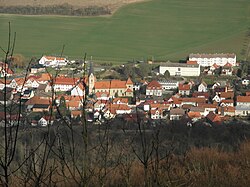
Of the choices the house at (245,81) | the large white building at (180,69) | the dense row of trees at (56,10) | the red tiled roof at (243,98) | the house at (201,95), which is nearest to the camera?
the red tiled roof at (243,98)

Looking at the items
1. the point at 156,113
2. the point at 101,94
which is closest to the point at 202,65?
the point at 101,94

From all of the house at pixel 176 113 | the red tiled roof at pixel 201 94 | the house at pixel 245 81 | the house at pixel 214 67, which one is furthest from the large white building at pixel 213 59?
the house at pixel 176 113

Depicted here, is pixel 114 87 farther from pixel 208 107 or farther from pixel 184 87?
pixel 208 107

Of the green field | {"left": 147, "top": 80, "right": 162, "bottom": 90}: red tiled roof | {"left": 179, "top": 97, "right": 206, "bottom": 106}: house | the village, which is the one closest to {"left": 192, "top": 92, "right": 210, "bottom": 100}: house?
the village

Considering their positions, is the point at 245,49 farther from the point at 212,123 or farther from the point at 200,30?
the point at 212,123

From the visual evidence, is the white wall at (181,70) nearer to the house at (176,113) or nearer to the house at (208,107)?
the house at (208,107)

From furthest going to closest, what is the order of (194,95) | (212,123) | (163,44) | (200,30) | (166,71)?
(200,30)
(163,44)
(166,71)
(194,95)
(212,123)

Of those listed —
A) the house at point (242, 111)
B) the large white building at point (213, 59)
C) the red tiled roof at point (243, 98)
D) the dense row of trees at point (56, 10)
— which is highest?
the dense row of trees at point (56, 10)

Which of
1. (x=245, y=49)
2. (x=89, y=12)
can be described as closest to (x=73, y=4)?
(x=89, y=12)
